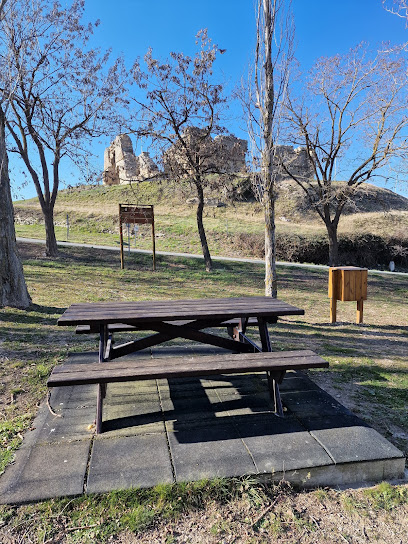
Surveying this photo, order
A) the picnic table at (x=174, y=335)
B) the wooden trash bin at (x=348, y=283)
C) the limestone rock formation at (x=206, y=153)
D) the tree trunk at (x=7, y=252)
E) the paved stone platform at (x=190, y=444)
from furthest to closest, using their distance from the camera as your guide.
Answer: the limestone rock formation at (x=206, y=153) < the wooden trash bin at (x=348, y=283) < the tree trunk at (x=7, y=252) < the picnic table at (x=174, y=335) < the paved stone platform at (x=190, y=444)

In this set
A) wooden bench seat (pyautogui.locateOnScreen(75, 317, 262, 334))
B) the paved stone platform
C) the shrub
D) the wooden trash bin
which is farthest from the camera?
the shrub

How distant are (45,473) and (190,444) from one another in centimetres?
86

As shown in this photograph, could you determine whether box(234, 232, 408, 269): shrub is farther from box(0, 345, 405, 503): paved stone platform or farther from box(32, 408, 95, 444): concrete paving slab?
box(32, 408, 95, 444): concrete paving slab

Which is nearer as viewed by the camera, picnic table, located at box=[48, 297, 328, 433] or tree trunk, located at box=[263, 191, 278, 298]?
picnic table, located at box=[48, 297, 328, 433]

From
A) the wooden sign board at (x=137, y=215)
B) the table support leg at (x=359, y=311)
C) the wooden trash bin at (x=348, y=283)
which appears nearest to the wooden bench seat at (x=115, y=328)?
the wooden trash bin at (x=348, y=283)

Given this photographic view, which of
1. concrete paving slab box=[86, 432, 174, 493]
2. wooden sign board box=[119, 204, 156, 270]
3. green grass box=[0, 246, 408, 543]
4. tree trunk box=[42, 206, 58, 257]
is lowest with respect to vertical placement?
green grass box=[0, 246, 408, 543]

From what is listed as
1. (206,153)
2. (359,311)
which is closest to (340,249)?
(206,153)

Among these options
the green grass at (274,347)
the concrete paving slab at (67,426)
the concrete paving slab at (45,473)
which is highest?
the concrete paving slab at (45,473)

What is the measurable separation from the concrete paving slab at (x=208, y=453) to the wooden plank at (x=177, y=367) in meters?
0.42

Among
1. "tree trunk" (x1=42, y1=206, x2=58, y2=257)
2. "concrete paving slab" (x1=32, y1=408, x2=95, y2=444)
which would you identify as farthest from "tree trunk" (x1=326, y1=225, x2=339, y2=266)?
"concrete paving slab" (x1=32, y1=408, x2=95, y2=444)

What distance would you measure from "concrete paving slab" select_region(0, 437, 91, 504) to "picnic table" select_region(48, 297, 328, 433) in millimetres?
298

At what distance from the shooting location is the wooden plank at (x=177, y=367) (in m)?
2.46

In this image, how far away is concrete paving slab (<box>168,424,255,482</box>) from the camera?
7.34 feet

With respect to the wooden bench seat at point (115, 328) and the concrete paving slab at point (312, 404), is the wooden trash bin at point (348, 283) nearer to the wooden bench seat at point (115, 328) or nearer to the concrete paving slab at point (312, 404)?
the wooden bench seat at point (115, 328)
